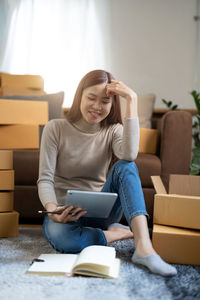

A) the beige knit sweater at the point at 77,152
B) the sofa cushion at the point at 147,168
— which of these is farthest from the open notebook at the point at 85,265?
the sofa cushion at the point at 147,168

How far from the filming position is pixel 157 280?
1.18m

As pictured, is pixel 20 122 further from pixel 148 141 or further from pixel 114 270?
pixel 114 270

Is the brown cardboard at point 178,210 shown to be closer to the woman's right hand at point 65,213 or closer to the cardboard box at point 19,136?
the woman's right hand at point 65,213

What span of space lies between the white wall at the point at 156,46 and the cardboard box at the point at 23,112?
1.36 metres

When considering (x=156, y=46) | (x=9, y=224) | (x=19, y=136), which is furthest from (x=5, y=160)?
(x=156, y=46)

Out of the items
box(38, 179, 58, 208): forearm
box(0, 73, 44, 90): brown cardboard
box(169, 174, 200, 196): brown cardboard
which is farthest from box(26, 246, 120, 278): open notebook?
box(0, 73, 44, 90): brown cardboard

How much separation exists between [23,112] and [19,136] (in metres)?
0.15

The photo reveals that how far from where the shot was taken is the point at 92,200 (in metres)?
1.32

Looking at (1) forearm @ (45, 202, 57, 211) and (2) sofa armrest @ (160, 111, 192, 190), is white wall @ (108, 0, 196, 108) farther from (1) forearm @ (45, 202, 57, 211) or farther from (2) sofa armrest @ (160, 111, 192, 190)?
(1) forearm @ (45, 202, 57, 211)

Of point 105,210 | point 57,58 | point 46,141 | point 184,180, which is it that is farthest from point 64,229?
point 57,58

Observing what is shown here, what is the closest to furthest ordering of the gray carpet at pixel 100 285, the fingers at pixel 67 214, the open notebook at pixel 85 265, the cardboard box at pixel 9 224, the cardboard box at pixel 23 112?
the gray carpet at pixel 100 285 < the open notebook at pixel 85 265 < the fingers at pixel 67 214 < the cardboard box at pixel 9 224 < the cardboard box at pixel 23 112

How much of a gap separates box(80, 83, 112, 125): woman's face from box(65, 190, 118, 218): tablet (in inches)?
15.4

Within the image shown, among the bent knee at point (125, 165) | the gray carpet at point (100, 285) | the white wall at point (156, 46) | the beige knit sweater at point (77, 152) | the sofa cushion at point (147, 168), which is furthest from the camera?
the white wall at point (156, 46)

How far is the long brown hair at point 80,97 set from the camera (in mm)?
1558
